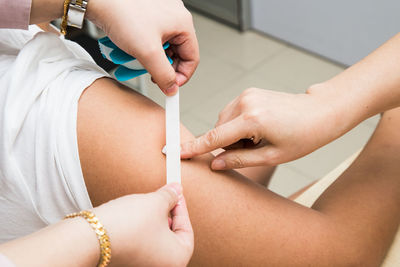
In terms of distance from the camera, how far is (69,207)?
2.81ft

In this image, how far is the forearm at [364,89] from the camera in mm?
898

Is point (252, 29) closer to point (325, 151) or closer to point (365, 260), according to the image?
point (325, 151)

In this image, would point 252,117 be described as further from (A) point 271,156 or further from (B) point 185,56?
(B) point 185,56

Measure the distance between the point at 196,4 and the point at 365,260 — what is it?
229 centimetres

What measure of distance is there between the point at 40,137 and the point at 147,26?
0.95 feet

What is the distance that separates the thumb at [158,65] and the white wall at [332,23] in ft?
5.07

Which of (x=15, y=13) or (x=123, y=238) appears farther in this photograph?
(x=15, y=13)

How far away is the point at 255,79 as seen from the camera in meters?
2.37

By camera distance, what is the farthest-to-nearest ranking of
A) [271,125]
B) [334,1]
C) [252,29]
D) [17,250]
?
[252,29] → [334,1] → [271,125] → [17,250]

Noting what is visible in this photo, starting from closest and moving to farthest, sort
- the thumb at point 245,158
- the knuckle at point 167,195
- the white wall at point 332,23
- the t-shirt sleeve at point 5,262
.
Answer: the t-shirt sleeve at point 5,262
the knuckle at point 167,195
the thumb at point 245,158
the white wall at point 332,23

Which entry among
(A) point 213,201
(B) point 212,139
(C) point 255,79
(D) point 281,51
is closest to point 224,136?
(B) point 212,139

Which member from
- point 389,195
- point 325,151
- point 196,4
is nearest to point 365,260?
point 389,195

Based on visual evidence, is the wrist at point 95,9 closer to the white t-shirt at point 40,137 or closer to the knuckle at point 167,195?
the white t-shirt at point 40,137

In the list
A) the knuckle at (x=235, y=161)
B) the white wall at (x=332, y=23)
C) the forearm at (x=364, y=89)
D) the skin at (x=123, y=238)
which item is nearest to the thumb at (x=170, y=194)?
the skin at (x=123, y=238)
